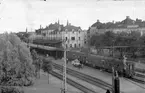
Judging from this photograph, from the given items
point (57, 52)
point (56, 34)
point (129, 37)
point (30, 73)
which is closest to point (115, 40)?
point (129, 37)

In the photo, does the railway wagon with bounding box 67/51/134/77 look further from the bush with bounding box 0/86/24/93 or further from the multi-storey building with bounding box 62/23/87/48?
the bush with bounding box 0/86/24/93

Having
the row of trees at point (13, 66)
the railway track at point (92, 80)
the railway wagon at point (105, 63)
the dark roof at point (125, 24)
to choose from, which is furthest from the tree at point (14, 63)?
the dark roof at point (125, 24)

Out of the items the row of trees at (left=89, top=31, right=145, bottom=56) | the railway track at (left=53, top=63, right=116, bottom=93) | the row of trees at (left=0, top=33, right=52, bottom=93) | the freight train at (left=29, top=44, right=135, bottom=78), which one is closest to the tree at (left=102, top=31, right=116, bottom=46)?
the row of trees at (left=89, top=31, right=145, bottom=56)

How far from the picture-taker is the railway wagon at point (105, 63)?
5367mm

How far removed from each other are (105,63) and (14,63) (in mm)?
3289

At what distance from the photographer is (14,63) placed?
391cm

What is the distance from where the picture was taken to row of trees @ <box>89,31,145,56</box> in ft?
25.6

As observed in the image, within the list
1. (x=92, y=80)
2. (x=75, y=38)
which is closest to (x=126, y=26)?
(x=75, y=38)

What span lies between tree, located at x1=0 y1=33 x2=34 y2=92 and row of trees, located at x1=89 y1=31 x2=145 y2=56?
4836 millimetres

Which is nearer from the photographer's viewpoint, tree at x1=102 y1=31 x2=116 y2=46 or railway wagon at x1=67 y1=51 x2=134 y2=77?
railway wagon at x1=67 y1=51 x2=134 y2=77

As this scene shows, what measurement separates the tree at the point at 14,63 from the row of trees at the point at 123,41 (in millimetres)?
4836

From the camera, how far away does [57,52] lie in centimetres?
862

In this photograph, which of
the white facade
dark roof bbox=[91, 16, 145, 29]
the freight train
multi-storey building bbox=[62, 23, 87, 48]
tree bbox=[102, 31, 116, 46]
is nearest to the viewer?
the freight train

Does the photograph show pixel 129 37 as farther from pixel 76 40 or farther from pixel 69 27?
pixel 69 27
